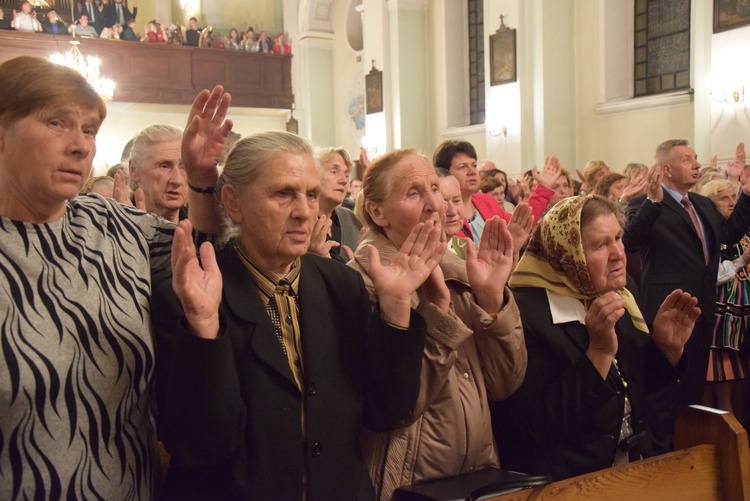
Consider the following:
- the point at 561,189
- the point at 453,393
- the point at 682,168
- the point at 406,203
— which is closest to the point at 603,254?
the point at 406,203

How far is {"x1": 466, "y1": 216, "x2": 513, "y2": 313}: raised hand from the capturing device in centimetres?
210

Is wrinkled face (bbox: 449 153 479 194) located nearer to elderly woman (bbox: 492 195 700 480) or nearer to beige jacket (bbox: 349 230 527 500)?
elderly woman (bbox: 492 195 700 480)

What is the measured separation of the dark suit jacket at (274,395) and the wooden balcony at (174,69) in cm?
1390

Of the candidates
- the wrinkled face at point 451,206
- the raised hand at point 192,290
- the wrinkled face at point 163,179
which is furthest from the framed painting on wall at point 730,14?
the raised hand at point 192,290

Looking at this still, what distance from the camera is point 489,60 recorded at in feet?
37.7

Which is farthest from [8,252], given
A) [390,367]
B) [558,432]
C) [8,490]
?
[558,432]

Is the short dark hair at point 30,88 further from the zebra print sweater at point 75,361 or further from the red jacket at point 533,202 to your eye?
the red jacket at point 533,202

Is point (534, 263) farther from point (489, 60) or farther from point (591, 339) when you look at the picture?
point (489, 60)

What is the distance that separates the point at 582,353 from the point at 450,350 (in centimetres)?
64

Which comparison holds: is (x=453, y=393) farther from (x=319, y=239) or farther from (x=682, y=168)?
(x=682, y=168)

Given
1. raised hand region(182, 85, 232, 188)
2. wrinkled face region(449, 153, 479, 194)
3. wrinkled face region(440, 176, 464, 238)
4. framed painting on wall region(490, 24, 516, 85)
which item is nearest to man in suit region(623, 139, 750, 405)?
wrinkled face region(449, 153, 479, 194)

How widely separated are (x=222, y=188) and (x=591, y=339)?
123cm

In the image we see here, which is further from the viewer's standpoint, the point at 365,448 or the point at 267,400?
the point at 365,448

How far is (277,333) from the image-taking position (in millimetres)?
1796
